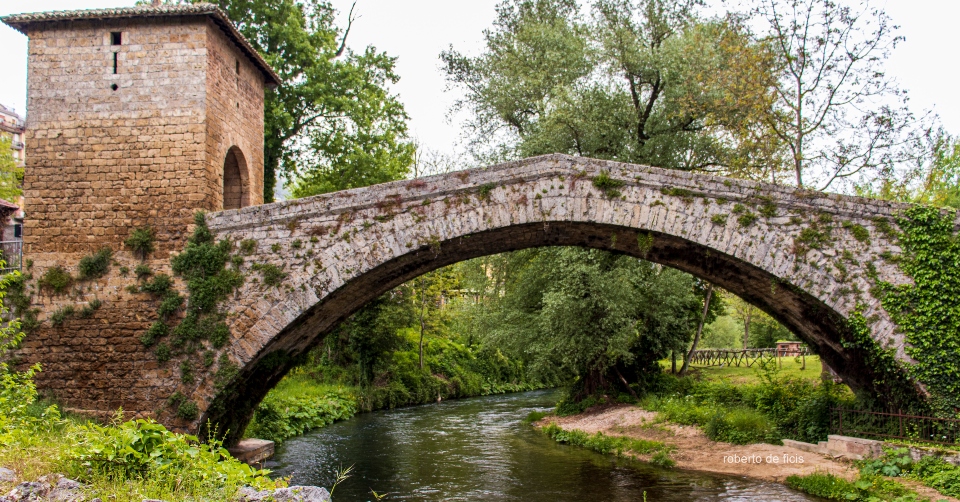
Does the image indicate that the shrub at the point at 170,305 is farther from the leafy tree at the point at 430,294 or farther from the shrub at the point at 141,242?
the leafy tree at the point at 430,294

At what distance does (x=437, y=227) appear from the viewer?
10656 mm

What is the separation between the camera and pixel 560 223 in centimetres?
1095

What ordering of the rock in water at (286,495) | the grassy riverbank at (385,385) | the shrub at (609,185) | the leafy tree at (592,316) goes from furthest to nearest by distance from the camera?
1. the grassy riverbank at (385,385)
2. the leafy tree at (592,316)
3. the shrub at (609,185)
4. the rock in water at (286,495)

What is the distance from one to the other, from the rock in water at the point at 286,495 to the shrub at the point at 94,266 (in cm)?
667

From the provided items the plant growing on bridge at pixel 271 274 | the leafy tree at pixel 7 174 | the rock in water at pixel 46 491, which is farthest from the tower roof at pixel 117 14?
the leafy tree at pixel 7 174

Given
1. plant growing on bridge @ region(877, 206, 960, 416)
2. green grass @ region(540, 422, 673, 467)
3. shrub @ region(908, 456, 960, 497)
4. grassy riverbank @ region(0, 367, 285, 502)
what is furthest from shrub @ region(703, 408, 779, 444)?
grassy riverbank @ region(0, 367, 285, 502)

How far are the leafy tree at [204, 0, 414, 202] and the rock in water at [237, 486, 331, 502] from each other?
14458 mm

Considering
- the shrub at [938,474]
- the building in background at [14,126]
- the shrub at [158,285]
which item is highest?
the building in background at [14,126]

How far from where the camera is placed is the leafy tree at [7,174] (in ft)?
88.7

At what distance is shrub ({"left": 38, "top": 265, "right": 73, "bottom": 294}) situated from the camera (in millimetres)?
11273

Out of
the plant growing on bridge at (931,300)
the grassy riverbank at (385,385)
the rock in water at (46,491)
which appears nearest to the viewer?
the rock in water at (46,491)

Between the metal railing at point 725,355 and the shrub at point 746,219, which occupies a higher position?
the shrub at point 746,219

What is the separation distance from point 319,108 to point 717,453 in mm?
13953

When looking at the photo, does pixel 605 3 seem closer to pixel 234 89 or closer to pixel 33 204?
pixel 234 89
